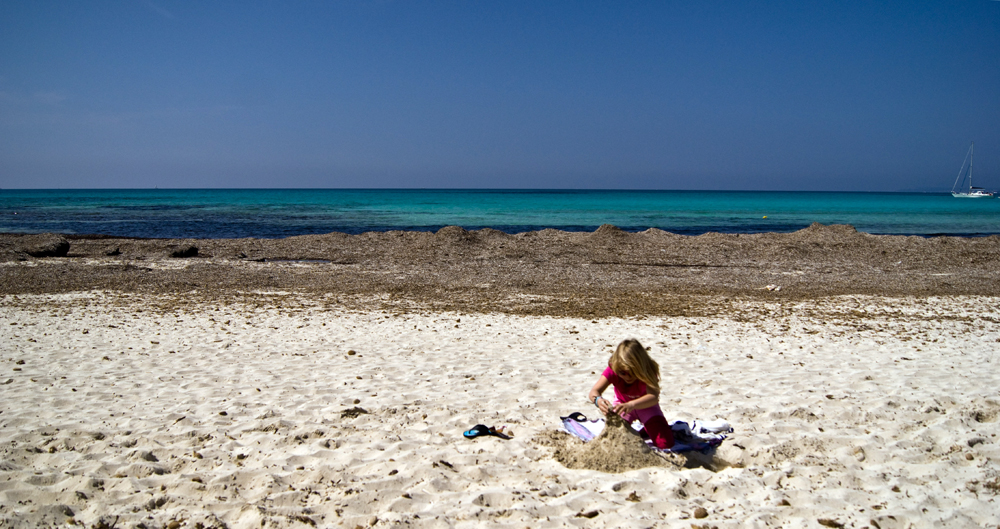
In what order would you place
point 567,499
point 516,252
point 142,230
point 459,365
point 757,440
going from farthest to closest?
point 142,230 → point 516,252 → point 459,365 → point 757,440 → point 567,499

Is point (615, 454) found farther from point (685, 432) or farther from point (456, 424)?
point (456, 424)

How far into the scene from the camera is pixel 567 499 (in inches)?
144

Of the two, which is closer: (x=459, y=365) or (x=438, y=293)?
(x=459, y=365)

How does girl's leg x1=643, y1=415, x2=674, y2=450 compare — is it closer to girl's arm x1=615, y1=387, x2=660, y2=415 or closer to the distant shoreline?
girl's arm x1=615, y1=387, x2=660, y2=415

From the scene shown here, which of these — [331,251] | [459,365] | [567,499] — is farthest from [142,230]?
[567,499]

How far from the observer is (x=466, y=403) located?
5367 mm

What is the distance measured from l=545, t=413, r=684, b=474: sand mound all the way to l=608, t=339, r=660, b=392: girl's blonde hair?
1.21 feet

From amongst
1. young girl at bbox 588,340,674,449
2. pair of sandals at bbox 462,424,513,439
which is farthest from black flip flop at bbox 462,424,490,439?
young girl at bbox 588,340,674,449

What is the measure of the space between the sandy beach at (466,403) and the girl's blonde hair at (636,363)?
25.1 inches

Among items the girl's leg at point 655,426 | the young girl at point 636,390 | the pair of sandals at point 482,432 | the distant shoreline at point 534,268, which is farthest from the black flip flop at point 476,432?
the distant shoreline at point 534,268

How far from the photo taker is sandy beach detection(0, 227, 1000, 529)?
3594 mm

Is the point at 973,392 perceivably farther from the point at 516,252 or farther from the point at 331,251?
the point at 331,251

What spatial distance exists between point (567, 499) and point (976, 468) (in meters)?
3.04

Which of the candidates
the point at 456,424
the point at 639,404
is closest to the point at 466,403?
the point at 456,424
